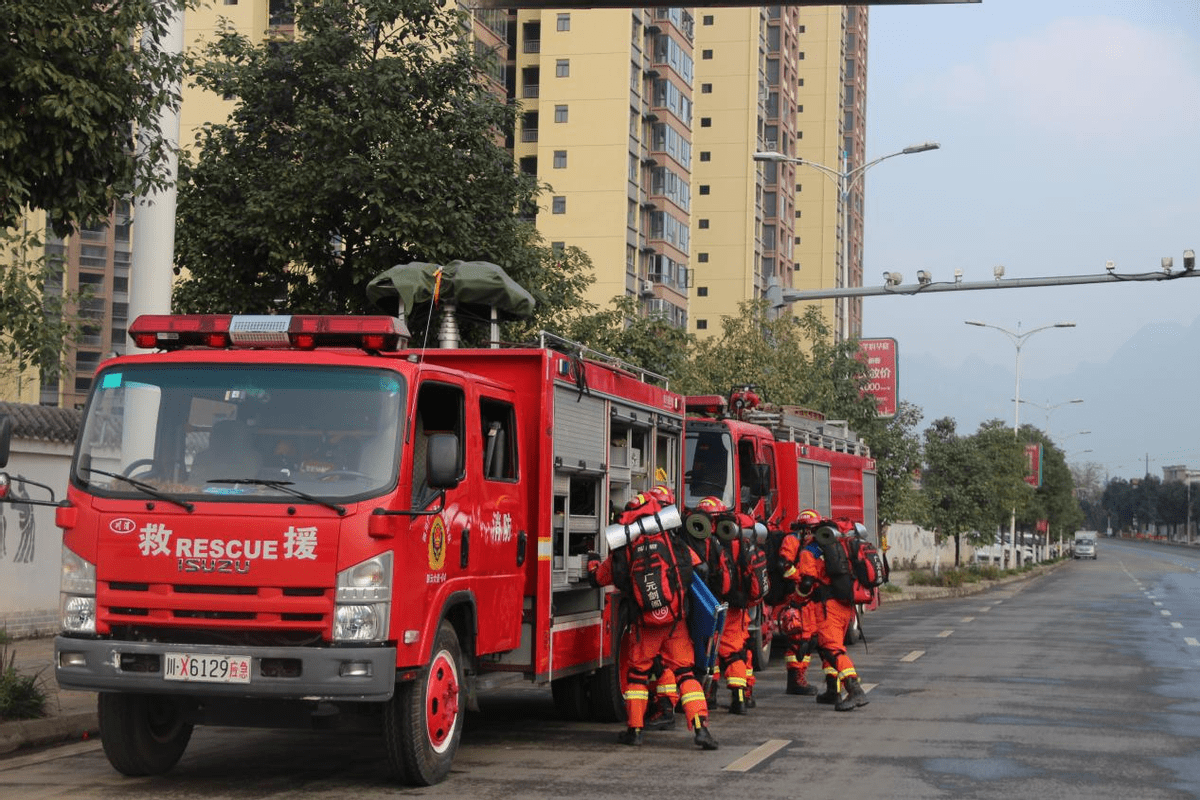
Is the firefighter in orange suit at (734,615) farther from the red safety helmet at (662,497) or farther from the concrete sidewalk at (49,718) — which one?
the concrete sidewalk at (49,718)

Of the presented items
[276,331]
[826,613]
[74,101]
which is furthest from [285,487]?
[826,613]

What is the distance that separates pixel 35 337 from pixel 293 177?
3.24 meters

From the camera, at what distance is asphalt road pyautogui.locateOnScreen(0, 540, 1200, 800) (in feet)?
31.1

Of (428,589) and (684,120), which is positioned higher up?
(684,120)

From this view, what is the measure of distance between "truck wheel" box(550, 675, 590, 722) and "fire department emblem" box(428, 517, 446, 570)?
3.83 meters

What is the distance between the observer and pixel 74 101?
33.2 ft

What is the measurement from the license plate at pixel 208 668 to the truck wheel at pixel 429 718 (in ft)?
3.01

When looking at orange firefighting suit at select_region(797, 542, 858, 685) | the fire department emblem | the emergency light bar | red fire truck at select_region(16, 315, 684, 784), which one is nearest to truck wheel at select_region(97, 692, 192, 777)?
red fire truck at select_region(16, 315, 684, 784)

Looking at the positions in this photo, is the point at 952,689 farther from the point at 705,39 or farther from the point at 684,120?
the point at 705,39

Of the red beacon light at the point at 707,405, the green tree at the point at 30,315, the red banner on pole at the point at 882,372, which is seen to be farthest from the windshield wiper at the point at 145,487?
the red banner on pole at the point at 882,372

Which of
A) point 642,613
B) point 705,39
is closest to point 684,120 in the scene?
point 705,39

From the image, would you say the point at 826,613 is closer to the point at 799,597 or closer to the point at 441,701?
the point at 799,597

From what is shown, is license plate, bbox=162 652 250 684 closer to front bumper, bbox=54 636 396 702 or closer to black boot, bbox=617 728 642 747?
front bumper, bbox=54 636 396 702

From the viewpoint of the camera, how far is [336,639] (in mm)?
8664
